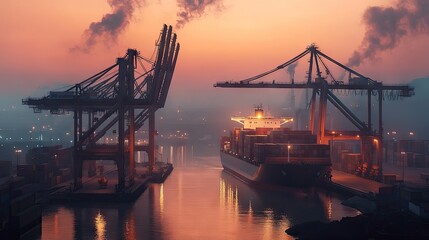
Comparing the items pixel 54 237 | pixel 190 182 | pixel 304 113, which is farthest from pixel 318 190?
pixel 304 113

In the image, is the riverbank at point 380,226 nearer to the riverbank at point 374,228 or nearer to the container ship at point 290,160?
the riverbank at point 374,228

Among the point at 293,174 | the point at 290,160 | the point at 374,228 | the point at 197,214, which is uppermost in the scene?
the point at 290,160

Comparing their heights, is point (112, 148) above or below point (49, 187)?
above

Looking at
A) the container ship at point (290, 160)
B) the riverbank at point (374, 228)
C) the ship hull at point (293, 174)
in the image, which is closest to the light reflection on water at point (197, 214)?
the ship hull at point (293, 174)

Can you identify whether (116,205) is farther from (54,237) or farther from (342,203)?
(342,203)

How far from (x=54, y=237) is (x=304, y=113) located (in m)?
160

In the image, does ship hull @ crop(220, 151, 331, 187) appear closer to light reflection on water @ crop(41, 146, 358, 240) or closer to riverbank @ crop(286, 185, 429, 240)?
light reflection on water @ crop(41, 146, 358, 240)

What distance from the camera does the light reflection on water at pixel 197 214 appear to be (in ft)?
118

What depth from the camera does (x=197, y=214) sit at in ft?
142

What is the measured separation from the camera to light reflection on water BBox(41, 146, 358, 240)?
35.9 m

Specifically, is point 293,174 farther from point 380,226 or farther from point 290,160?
point 380,226

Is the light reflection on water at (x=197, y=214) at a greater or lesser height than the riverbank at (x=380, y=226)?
lesser

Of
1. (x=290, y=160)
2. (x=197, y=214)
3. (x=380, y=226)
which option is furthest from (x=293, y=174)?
(x=380, y=226)

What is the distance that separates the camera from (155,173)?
229 feet
